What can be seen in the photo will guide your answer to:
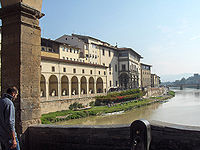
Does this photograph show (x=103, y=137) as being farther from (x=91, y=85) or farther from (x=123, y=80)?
(x=123, y=80)

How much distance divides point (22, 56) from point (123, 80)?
48.8 meters

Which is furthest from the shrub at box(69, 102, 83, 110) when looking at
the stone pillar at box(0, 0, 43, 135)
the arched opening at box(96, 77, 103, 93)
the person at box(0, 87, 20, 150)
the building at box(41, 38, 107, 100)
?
the person at box(0, 87, 20, 150)

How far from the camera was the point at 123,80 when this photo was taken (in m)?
53.1

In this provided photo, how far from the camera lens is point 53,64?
27734 mm

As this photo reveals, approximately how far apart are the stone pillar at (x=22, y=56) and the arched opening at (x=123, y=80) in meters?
47.6

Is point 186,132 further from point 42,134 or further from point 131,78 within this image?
point 131,78

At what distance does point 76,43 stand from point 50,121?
23580 mm

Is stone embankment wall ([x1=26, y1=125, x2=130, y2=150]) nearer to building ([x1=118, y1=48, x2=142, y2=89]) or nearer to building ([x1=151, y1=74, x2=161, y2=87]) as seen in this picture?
building ([x1=118, y1=48, x2=142, y2=89])

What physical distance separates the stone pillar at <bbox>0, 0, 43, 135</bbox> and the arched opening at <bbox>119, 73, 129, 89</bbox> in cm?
4764

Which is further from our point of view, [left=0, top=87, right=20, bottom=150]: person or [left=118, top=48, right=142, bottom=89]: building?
[left=118, top=48, right=142, bottom=89]: building

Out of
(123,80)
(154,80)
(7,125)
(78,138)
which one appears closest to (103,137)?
(78,138)

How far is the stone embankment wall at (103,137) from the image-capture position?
10.8 feet

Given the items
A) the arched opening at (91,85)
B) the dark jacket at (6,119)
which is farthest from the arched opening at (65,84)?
the dark jacket at (6,119)

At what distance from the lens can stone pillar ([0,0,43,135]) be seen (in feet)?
16.3
